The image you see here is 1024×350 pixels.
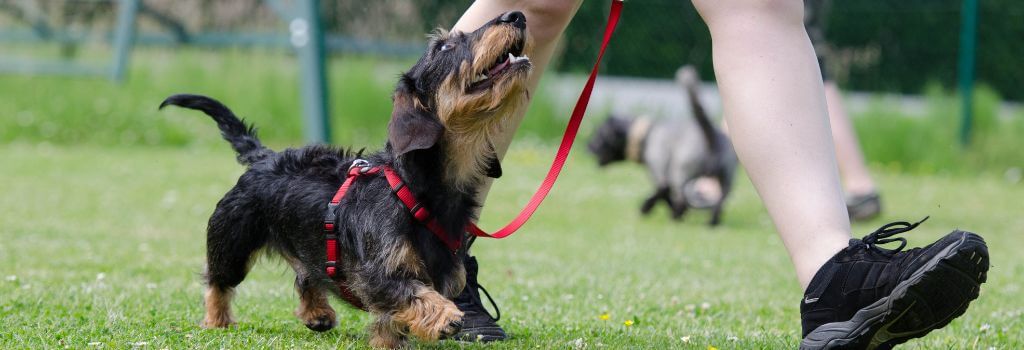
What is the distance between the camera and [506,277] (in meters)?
5.53

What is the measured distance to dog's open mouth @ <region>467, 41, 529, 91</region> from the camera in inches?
133

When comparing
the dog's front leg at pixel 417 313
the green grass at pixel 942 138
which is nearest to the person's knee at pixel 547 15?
the dog's front leg at pixel 417 313

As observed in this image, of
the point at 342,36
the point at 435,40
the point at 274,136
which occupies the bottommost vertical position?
the point at 274,136

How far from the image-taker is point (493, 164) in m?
3.60

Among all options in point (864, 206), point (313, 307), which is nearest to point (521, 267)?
point (313, 307)

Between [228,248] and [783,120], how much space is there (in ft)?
5.94

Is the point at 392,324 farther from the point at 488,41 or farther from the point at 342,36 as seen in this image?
the point at 342,36

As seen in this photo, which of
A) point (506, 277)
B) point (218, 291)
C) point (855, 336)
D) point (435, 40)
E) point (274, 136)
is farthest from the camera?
point (274, 136)

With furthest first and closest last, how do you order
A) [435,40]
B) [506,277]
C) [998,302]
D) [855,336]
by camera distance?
[506,277] < [998,302] < [435,40] < [855,336]

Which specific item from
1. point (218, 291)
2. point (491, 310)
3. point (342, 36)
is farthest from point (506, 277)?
point (342, 36)

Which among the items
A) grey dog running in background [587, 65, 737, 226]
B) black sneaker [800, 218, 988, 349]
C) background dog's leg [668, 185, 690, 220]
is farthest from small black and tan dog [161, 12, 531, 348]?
background dog's leg [668, 185, 690, 220]

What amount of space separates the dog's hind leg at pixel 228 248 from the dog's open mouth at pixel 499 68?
36.8 inches

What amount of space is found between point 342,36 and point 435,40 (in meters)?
10.9

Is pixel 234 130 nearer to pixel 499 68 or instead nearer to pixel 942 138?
pixel 499 68
